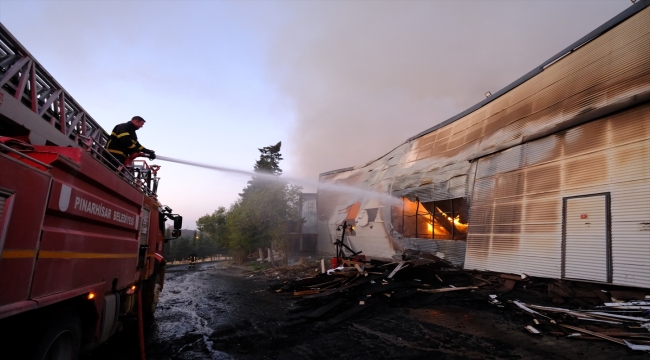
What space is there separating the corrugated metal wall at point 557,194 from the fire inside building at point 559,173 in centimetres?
3

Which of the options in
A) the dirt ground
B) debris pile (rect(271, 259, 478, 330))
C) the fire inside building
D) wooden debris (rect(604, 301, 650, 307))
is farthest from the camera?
debris pile (rect(271, 259, 478, 330))

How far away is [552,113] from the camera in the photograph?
34.9 ft

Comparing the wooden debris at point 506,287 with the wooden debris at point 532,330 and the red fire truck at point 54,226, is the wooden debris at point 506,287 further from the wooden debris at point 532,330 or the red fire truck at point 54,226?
the red fire truck at point 54,226

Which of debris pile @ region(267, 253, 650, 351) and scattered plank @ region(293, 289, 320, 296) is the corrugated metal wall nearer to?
debris pile @ region(267, 253, 650, 351)

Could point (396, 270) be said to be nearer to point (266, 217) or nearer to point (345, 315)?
point (345, 315)

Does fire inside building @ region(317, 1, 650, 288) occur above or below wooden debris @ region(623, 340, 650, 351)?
above

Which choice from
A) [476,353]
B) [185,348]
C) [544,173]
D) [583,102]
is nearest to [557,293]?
[544,173]

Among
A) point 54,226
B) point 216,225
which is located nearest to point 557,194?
point 54,226

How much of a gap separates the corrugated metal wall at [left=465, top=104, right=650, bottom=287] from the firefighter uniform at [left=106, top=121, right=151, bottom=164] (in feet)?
37.1

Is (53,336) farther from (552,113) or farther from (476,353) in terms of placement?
(552,113)

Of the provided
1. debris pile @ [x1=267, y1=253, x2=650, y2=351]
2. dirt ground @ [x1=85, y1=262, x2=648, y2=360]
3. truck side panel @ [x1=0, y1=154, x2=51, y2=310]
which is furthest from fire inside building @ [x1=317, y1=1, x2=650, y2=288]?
→ truck side panel @ [x1=0, y1=154, x2=51, y2=310]

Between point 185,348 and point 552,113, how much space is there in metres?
12.8

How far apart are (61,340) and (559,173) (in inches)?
479

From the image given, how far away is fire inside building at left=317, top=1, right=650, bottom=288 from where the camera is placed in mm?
7992
